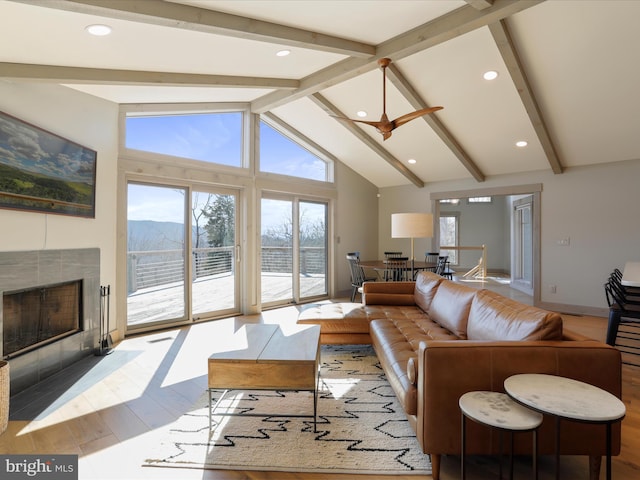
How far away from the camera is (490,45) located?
11.3 feet

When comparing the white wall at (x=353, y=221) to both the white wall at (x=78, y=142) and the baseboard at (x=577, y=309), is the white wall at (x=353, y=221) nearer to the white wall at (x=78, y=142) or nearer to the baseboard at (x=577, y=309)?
the baseboard at (x=577, y=309)

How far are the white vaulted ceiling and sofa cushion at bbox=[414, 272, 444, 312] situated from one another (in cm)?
227

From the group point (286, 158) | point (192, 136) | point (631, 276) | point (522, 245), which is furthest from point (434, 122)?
point (522, 245)

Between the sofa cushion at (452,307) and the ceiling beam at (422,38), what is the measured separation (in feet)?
7.48

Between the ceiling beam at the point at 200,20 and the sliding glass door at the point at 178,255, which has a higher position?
the ceiling beam at the point at 200,20

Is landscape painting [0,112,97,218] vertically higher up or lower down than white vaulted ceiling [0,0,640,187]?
lower down

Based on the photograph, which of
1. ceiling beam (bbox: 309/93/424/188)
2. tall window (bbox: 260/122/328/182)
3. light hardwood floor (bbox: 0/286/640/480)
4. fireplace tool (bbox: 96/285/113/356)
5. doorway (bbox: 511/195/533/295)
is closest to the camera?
light hardwood floor (bbox: 0/286/640/480)

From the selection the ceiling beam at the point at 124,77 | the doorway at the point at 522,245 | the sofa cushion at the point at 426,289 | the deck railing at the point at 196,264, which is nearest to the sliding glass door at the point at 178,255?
the deck railing at the point at 196,264

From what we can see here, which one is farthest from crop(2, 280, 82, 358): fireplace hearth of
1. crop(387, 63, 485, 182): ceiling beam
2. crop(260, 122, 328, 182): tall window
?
crop(387, 63, 485, 182): ceiling beam

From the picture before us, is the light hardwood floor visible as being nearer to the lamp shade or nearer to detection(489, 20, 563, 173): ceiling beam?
the lamp shade

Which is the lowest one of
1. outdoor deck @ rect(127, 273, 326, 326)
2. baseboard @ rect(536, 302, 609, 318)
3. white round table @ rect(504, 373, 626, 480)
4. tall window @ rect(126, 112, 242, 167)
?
baseboard @ rect(536, 302, 609, 318)

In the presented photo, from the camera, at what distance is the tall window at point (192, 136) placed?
170 inches

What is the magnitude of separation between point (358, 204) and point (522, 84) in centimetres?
396

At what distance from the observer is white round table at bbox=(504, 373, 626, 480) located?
4.28 ft
